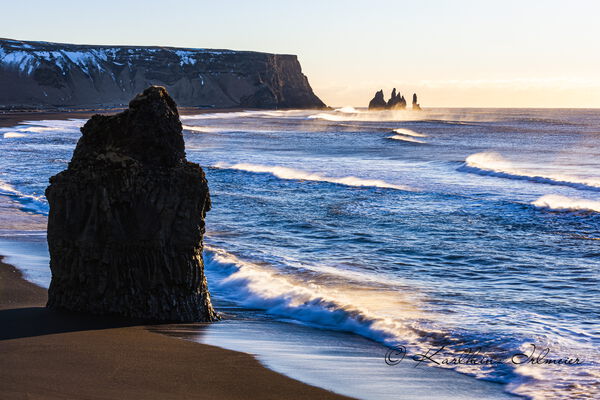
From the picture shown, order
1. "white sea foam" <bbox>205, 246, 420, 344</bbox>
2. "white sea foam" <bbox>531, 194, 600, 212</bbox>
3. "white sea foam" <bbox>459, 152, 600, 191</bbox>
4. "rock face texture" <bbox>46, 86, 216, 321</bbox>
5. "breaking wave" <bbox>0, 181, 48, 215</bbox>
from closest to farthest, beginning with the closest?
"rock face texture" <bbox>46, 86, 216, 321</bbox> → "white sea foam" <bbox>205, 246, 420, 344</bbox> → "breaking wave" <bbox>0, 181, 48, 215</bbox> → "white sea foam" <bbox>531, 194, 600, 212</bbox> → "white sea foam" <bbox>459, 152, 600, 191</bbox>

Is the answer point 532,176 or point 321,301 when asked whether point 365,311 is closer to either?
point 321,301

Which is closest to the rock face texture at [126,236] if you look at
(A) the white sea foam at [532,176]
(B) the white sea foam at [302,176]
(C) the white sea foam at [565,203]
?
(C) the white sea foam at [565,203]

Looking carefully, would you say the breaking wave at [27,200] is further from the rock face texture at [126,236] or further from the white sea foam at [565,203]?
the white sea foam at [565,203]

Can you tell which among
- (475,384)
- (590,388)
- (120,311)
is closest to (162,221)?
(120,311)

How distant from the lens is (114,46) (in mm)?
183625

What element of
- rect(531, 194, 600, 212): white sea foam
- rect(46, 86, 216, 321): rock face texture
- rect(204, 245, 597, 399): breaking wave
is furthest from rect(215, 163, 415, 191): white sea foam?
rect(46, 86, 216, 321): rock face texture

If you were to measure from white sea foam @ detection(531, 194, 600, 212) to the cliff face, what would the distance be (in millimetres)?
137083

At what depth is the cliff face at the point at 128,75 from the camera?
505 feet

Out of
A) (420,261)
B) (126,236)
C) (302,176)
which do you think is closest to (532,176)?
(302,176)

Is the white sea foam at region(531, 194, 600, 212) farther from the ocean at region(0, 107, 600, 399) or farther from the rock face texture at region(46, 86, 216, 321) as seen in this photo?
the rock face texture at region(46, 86, 216, 321)

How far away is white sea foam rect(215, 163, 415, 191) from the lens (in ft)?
73.2

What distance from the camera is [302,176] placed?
974 inches

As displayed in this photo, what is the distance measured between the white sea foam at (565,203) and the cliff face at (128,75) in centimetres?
13708

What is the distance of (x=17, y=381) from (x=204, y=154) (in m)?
30.3
